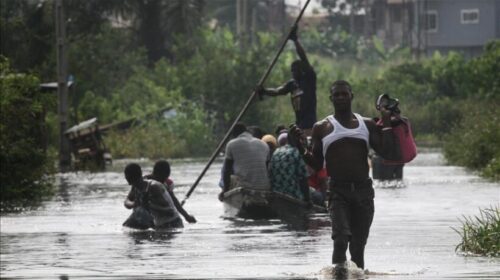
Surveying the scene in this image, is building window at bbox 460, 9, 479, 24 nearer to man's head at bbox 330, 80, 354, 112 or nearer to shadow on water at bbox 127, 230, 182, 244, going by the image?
shadow on water at bbox 127, 230, 182, 244

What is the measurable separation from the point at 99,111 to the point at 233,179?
39.4 meters

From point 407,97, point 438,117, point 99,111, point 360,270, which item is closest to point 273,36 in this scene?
point 407,97

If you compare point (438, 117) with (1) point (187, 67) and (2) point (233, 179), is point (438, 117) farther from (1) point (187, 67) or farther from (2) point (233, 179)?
(2) point (233, 179)

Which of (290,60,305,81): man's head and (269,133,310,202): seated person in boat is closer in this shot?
(269,133,310,202): seated person in boat

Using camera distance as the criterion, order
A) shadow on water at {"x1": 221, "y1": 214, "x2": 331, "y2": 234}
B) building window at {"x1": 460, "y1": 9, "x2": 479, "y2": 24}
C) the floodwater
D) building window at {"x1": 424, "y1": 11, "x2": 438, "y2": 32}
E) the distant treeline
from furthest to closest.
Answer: building window at {"x1": 424, "y1": 11, "x2": 438, "y2": 32} < building window at {"x1": 460, "y1": 9, "x2": 479, "y2": 24} < the distant treeline < shadow on water at {"x1": 221, "y1": 214, "x2": 331, "y2": 234} < the floodwater

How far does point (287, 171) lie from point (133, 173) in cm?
320

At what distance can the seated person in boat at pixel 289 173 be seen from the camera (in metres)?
24.9

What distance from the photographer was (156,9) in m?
74.6

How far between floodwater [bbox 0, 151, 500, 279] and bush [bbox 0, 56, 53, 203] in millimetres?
568

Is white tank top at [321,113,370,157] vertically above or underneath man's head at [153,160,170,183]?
above

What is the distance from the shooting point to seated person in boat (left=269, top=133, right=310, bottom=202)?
24.9 metres

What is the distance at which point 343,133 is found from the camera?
49.6 ft

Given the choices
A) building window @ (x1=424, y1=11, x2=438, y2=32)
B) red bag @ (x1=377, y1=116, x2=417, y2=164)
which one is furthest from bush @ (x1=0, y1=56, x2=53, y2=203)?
building window @ (x1=424, y1=11, x2=438, y2=32)

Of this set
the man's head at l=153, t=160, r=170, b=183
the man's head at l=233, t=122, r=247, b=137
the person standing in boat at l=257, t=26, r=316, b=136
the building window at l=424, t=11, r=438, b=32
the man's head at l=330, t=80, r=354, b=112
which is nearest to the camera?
the man's head at l=330, t=80, r=354, b=112
